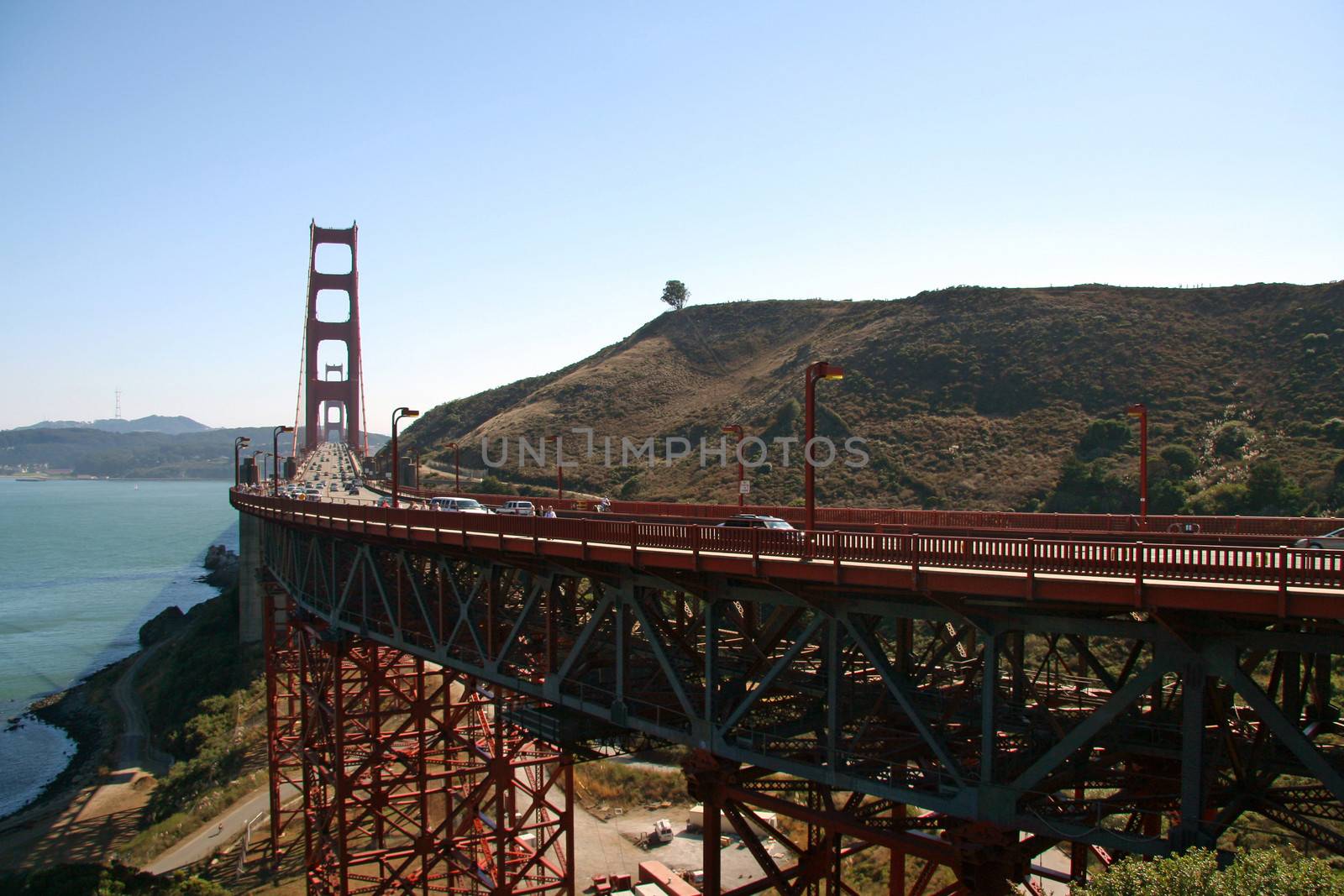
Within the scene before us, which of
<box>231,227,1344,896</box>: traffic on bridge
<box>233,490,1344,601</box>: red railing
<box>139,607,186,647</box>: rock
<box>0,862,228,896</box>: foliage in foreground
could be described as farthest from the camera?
<box>139,607,186,647</box>: rock

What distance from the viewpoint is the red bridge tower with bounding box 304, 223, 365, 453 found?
10769 cm

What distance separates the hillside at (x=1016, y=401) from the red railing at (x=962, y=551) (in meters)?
35.7

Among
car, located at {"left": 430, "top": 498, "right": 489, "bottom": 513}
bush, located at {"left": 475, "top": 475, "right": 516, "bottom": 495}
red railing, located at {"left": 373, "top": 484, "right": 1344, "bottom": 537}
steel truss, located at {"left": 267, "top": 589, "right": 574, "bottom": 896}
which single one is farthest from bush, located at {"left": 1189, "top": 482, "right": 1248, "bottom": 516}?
bush, located at {"left": 475, "top": 475, "right": 516, "bottom": 495}

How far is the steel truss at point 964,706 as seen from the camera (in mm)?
9117

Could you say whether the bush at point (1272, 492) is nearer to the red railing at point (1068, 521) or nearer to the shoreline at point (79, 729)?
the red railing at point (1068, 521)

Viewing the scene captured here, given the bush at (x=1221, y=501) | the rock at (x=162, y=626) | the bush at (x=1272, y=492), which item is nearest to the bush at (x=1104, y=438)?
the bush at (x=1221, y=501)

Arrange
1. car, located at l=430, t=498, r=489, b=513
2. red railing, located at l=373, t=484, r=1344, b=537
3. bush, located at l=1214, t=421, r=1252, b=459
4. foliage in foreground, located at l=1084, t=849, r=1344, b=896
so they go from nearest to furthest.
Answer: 1. foliage in foreground, located at l=1084, t=849, r=1344, b=896
2. red railing, located at l=373, t=484, r=1344, b=537
3. car, located at l=430, t=498, r=489, b=513
4. bush, located at l=1214, t=421, r=1252, b=459

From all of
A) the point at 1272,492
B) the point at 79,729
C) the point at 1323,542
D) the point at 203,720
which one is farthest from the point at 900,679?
the point at 79,729

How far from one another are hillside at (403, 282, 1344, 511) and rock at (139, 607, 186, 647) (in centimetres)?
2603

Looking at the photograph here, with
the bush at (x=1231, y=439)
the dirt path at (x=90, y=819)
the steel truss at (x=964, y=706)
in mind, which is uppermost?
the bush at (x=1231, y=439)

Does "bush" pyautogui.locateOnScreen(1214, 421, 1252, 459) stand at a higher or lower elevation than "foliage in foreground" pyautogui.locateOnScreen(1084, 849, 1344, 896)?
higher

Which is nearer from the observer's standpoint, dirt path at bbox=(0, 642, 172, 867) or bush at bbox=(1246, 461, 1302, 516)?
dirt path at bbox=(0, 642, 172, 867)

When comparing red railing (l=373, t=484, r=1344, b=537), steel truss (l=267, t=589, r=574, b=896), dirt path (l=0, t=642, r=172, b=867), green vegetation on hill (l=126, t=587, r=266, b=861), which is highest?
red railing (l=373, t=484, r=1344, b=537)

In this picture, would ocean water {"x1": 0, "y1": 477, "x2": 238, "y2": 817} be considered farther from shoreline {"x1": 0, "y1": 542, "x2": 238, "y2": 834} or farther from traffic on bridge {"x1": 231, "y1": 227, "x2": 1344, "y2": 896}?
traffic on bridge {"x1": 231, "y1": 227, "x2": 1344, "y2": 896}
